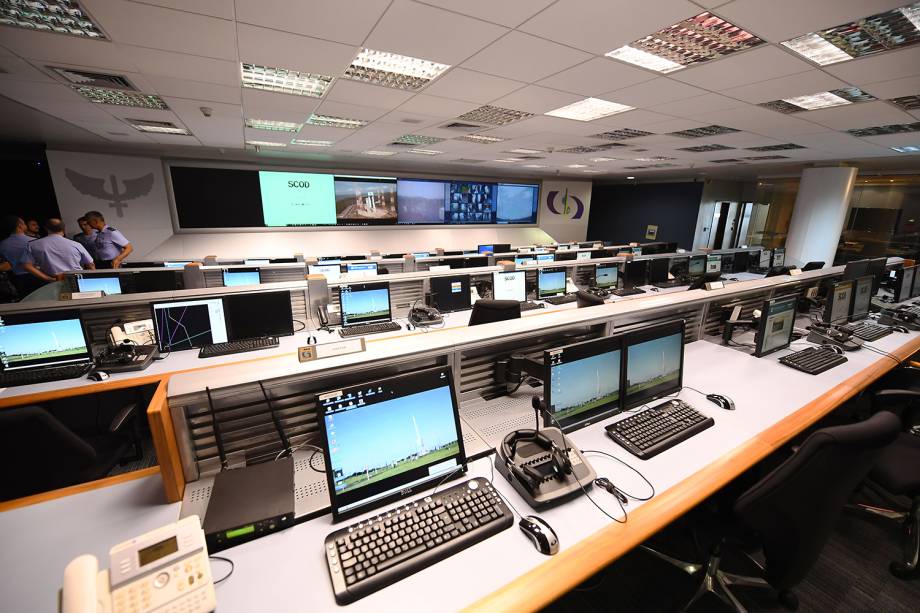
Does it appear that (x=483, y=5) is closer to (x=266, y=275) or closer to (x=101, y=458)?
(x=101, y=458)

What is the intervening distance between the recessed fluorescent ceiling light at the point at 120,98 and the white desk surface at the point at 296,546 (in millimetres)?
3758

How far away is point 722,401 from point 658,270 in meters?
3.94

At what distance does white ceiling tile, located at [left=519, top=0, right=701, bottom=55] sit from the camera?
1744 millimetres

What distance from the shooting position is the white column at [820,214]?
650cm

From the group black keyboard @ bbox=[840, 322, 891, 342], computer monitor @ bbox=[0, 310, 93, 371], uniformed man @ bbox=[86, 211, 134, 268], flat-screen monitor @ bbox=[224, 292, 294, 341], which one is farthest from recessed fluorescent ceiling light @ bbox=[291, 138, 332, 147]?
black keyboard @ bbox=[840, 322, 891, 342]

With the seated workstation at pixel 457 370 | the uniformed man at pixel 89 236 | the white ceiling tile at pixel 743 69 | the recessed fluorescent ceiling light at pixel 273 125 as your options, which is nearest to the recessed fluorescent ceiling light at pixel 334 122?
the seated workstation at pixel 457 370

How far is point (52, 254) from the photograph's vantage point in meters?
4.07

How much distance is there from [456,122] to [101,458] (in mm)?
4265

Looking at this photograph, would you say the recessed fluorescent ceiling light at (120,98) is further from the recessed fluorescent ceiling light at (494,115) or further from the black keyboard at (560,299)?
the black keyboard at (560,299)

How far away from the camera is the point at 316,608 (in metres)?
0.81

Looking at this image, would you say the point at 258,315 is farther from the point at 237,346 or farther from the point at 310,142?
the point at 310,142

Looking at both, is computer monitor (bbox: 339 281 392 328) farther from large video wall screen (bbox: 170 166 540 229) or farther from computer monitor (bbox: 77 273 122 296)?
large video wall screen (bbox: 170 166 540 229)

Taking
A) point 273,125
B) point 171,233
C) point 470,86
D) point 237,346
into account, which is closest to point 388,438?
point 237,346

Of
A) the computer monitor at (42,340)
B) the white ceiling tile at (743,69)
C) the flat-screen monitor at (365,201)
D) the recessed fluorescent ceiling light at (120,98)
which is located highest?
the recessed fluorescent ceiling light at (120,98)
